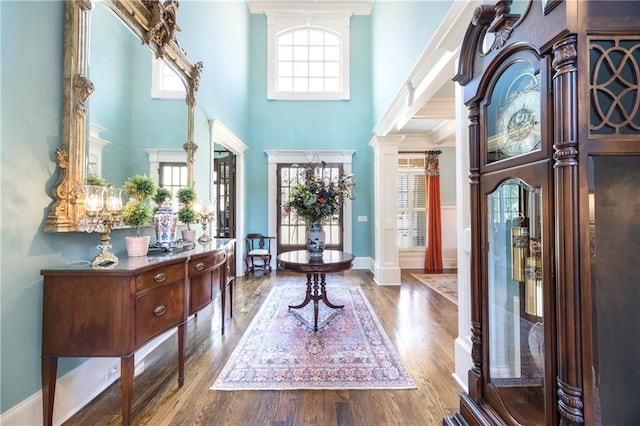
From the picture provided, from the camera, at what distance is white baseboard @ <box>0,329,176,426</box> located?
4.49 ft

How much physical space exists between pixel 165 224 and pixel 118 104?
93 centimetres

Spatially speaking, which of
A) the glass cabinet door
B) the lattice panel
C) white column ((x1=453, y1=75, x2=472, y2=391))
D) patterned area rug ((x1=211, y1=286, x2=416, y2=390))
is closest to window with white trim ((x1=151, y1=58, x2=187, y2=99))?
patterned area rug ((x1=211, y1=286, x2=416, y2=390))

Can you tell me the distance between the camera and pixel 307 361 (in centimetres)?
A: 223

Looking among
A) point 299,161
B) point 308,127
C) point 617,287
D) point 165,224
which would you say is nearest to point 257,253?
point 299,161

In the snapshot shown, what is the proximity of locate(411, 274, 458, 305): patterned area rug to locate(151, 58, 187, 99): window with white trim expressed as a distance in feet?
13.5

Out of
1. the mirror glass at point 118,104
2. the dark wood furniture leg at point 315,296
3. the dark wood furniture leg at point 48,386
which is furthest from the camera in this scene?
the dark wood furniture leg at point 315,296

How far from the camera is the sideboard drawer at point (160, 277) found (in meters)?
1.56

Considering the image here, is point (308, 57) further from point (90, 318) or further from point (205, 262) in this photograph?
point (90, 318)

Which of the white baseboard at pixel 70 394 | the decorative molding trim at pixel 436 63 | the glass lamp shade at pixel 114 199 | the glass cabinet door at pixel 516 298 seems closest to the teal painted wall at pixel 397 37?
the decorative molding trim at pixel 436 63

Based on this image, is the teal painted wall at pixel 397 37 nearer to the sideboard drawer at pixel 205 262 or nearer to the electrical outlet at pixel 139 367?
the sideboard drawer at pixel 205 262

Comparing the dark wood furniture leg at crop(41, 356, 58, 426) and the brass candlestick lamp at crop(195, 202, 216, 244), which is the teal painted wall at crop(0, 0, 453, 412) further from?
the brass candlestick lamp at crop(195, 202, 216, 244)

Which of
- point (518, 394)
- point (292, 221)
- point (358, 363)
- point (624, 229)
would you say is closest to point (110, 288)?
point (358, 363)

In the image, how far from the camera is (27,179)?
1.39 meters

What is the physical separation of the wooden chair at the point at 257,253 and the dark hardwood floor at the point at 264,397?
8.40 feet
